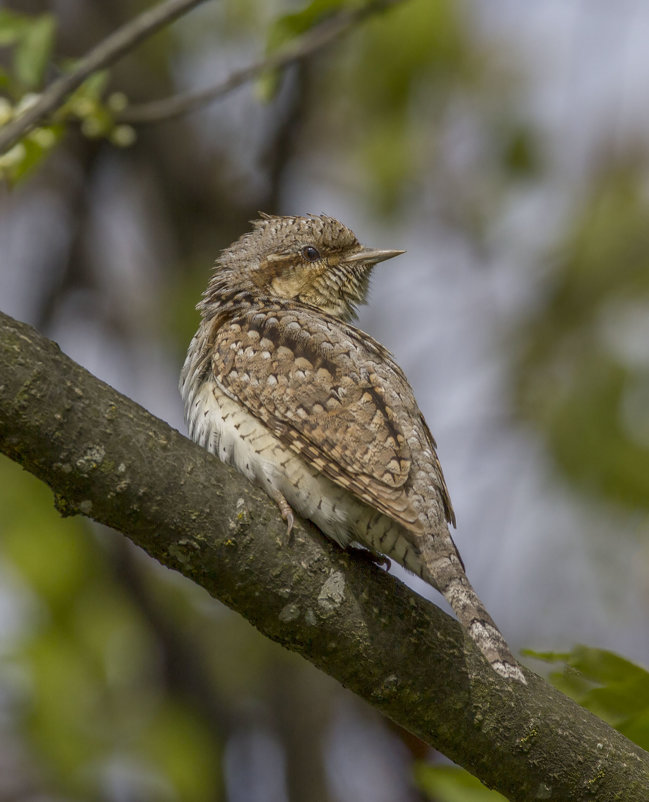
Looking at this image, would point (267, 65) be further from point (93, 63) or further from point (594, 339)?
point (594, 339)

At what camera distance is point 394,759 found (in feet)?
21.1

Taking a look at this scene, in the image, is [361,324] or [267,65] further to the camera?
[361,324]

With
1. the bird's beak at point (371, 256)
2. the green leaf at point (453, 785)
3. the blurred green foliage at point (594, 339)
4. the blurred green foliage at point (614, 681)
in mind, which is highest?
the blurred green foliage at point (594, 339)

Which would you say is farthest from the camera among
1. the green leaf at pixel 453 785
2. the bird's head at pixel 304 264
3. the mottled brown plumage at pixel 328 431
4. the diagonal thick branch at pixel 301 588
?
the bird's head at pixel 304 264

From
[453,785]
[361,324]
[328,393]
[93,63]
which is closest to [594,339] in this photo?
[361,324]

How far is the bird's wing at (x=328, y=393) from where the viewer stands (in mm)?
3004

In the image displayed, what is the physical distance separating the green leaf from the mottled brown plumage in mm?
427

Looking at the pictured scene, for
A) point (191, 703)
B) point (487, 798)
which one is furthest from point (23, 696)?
point (487, 798)

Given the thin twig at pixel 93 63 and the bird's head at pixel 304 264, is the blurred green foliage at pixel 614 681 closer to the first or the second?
the thin twig at pixel 93 63

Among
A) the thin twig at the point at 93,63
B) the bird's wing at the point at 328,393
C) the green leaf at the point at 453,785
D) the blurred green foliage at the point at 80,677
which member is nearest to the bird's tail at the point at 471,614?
the bird's wing at the point at 328,393

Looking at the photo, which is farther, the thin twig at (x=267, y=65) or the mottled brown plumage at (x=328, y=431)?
the thin twig at (x=267, y=65)

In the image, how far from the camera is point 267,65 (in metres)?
3.70

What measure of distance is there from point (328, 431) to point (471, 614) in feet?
2.46

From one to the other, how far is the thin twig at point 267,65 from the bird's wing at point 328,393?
0.87 m
